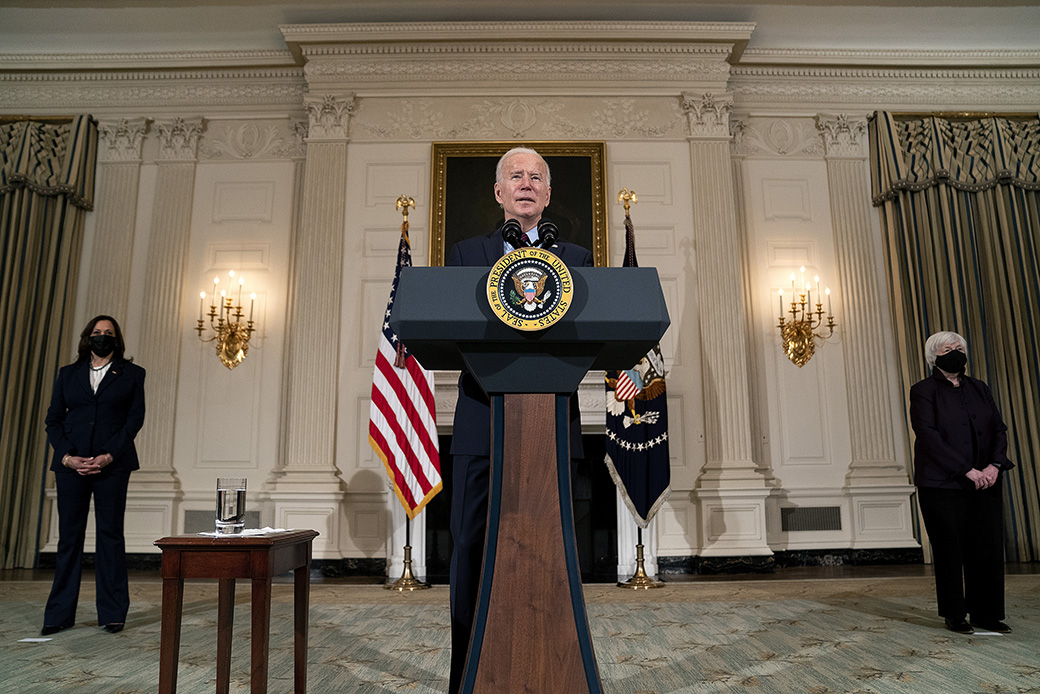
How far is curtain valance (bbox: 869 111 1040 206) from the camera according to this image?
22.5ft

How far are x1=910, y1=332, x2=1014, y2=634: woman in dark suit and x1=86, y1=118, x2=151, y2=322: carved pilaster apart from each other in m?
6.44

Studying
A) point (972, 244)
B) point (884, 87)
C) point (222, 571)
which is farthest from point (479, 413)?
point (884, 87)

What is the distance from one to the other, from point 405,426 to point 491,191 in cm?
234

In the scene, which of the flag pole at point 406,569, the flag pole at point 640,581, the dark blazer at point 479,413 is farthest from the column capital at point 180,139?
the dark blazer at point 479,413

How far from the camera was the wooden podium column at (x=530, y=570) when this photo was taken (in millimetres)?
1437

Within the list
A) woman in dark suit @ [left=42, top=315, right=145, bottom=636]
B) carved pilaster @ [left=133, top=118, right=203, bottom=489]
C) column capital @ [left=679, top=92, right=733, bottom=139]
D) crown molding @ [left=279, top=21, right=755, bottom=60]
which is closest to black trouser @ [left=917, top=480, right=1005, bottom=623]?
woman in dark suit @ [left=42, top=315, right=145, bottom=636]

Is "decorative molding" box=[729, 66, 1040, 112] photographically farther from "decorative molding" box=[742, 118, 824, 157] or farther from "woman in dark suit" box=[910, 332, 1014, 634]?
"woman in dark suit" box=[910, 332, 1014, 634]

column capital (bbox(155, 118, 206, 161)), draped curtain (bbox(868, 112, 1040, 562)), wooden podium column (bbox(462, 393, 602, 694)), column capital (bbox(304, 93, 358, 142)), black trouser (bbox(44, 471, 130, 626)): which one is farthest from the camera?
column capital (bbox(155, 118, 206, 161))

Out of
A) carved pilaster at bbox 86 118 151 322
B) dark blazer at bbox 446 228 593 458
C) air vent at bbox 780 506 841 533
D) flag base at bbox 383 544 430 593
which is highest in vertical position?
carved pilaster at bbox 86 118 151 322

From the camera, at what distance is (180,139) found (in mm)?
7039

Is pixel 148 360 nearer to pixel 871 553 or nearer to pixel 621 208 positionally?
pixel 621 208

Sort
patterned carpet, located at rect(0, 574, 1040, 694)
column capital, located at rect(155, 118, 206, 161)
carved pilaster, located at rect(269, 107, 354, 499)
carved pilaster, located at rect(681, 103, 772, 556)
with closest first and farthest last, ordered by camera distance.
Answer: patterned carpet, located at rect(0, 574, 1040, 694)
carved pilaster, located at rect(681, 103, 772, 556)
carved pilaster, located at rect(269, 107, 354, 499)
column capital, located at rect(155, 118, 206, 161)

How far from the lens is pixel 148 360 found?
21.6 ft

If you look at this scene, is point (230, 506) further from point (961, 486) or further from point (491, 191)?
point (491, 191)
